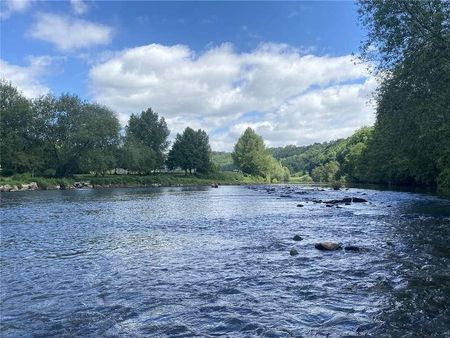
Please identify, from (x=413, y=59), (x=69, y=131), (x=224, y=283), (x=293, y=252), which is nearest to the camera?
(x=224, y=283)

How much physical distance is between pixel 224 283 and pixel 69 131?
89878 mm

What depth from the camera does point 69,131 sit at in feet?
304

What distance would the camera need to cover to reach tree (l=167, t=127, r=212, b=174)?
477 ft

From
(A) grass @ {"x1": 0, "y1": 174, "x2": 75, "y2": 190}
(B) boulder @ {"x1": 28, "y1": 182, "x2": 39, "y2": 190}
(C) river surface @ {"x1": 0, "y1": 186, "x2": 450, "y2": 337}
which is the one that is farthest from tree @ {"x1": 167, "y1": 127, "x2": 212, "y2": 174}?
(C) river surface @ {"x1": 0, "y1": 186, "x2": 450, "y2": 337}

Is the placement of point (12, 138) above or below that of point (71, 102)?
below

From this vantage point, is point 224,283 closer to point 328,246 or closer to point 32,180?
point 328,246

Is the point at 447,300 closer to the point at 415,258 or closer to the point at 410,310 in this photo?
the point at 410,310

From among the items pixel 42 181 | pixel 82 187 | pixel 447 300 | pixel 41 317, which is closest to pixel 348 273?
pixel 447 300

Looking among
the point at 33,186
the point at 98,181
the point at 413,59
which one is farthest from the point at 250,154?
the point at 413,59

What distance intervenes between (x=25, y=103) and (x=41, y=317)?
88788mm

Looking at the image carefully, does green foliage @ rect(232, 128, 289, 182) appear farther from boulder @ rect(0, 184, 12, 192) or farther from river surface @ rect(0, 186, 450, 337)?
river surface @ rect(0, 186, 450, 337)

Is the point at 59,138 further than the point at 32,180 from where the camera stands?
Yes

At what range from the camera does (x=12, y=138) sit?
84.1 metres

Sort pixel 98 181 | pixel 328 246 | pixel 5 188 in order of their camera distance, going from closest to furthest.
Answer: pixel 328 246, pixel 5 188, pixel 98 181
